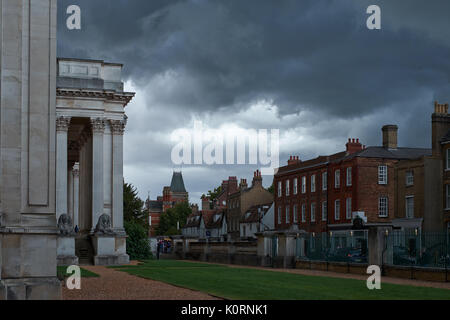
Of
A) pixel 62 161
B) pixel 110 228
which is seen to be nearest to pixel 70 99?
pixel 62 161

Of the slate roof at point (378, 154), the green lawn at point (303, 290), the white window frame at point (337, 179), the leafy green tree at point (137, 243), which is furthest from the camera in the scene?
the white window frame at point (337, 179)

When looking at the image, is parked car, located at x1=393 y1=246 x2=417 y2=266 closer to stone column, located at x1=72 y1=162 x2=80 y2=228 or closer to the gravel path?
the gravel path

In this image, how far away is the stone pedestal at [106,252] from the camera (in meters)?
43.1

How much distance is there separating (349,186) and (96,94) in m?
29.7

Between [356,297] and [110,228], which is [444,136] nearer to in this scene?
[110,228]

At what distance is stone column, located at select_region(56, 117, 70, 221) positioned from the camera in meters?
45.1

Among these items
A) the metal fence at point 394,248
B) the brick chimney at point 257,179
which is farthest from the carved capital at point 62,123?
the brick chimney at point 257,179

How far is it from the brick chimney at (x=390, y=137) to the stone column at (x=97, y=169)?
106 ft

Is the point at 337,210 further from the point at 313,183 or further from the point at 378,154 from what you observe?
the point at 378,154

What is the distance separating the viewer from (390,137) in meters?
68.0

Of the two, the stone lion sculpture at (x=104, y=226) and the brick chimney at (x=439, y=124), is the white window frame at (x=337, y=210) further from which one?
the stone lion sculpture at (x=104, y=226)

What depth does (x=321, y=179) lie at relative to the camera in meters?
72.1

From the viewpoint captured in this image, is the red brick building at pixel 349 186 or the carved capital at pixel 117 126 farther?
the red brick building at pixel 349 186

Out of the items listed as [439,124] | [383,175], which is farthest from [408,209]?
[439,124]
